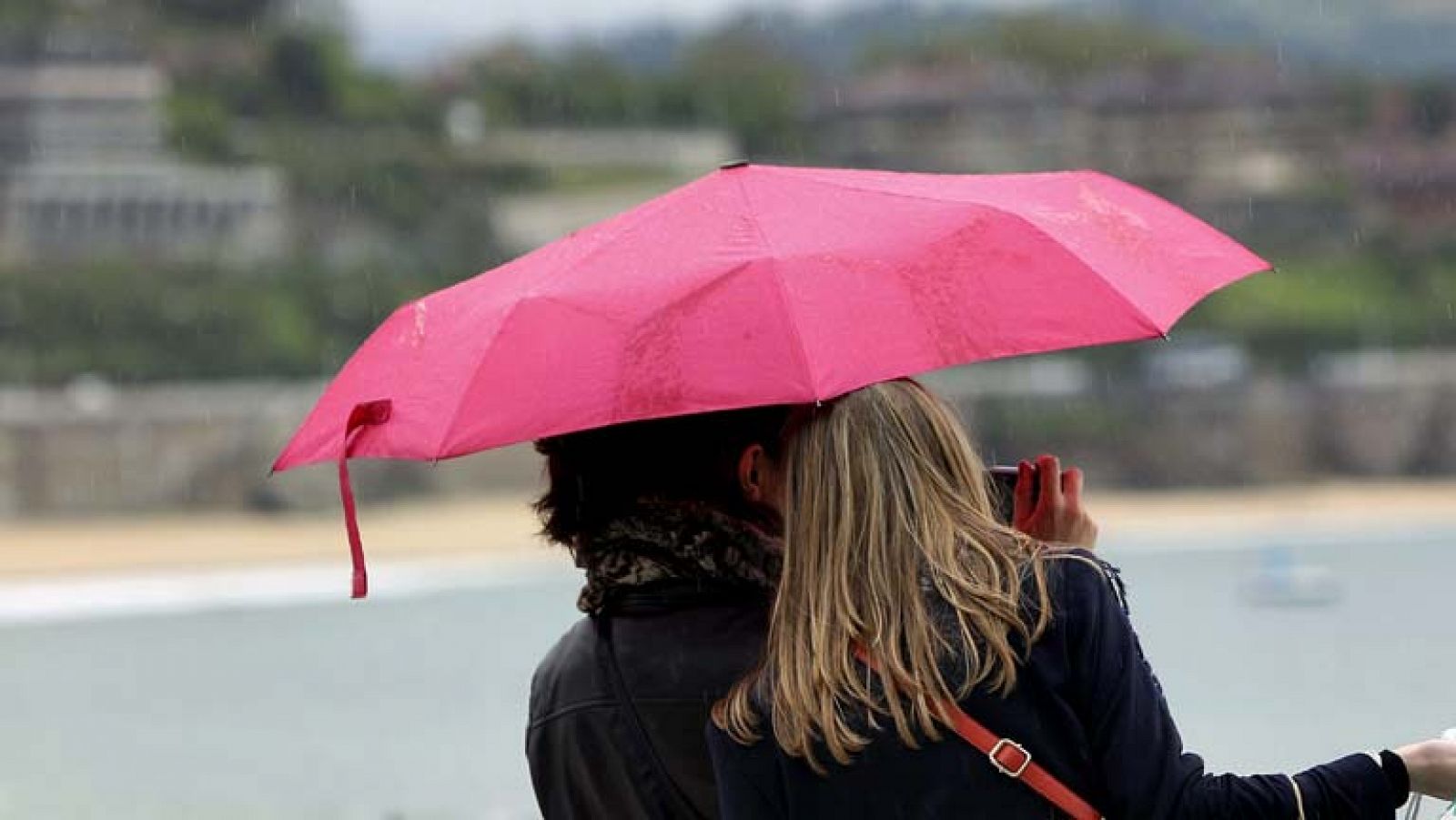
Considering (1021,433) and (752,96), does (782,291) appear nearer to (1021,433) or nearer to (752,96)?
(1021,433)

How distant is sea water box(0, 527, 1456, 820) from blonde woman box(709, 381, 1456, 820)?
4.91 metres

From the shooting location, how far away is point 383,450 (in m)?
2.12

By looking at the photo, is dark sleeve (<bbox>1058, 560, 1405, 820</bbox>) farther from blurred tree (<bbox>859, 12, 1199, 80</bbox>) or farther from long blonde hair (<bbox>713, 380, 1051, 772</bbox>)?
blurred tree (<bbox>859, 12, 1199, 80</bbox>)

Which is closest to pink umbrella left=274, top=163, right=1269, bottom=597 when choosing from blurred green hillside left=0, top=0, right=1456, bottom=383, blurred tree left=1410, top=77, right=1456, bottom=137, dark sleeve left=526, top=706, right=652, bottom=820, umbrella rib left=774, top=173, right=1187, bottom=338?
umbrella rib left=774, top=173, right=1187, bottom=338

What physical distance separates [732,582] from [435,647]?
2076 cm

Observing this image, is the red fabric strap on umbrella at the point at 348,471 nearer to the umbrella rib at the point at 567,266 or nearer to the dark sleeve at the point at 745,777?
the umbrella rib at the point at 567,266

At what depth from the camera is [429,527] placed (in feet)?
117

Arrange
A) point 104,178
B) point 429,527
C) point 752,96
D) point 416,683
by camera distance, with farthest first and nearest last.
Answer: point 752,96, point 104,178, point 429,527, point 416,683

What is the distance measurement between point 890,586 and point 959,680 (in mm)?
79

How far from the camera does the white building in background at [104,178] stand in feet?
141

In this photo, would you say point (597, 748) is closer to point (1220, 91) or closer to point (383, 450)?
point (383, 450)

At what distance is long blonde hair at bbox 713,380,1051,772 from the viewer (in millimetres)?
1652

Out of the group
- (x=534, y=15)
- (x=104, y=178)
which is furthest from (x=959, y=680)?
(x=534, y=15)

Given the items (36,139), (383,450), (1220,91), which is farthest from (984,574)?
(1220,91)
